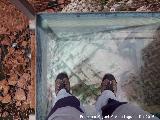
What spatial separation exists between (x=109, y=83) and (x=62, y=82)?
244mm

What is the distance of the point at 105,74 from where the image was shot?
6.19 feet

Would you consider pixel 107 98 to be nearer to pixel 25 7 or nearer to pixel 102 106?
pixel 102 106

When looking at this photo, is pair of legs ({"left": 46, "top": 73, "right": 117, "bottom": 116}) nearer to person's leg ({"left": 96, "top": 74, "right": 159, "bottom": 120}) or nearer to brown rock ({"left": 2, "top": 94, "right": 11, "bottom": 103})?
person's leg ({"left": 96, "top": 74, "right": 159, "bottom": 120})

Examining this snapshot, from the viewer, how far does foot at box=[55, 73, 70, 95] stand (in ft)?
6.01

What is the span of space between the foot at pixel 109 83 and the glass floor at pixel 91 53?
1.0 inches

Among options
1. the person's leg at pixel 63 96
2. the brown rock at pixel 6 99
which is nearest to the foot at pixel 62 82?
the person's leg at pixel 63 96

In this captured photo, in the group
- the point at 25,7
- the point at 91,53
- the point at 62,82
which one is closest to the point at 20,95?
the point at 62,82

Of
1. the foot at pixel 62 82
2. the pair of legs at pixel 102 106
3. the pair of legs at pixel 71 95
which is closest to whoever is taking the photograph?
the pair of legs at pixel 102 106

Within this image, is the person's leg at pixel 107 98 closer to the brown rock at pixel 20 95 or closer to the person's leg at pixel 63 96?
the person's leg at pixel 63 96

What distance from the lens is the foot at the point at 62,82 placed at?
183 cm

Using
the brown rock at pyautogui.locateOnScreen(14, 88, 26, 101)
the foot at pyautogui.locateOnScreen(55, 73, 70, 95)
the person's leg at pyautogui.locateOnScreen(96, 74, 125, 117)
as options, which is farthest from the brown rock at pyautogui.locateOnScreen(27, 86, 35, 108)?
the person's leg at pyautogui.locateOnScreen(96, 74, 125, 117)

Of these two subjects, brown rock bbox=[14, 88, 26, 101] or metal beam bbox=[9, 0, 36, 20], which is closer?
metal beam bbox=[9, 0, 36, 20]

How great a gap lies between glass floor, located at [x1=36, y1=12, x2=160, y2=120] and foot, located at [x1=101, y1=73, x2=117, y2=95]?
2 centimetres

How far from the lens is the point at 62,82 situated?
184 centimetres
